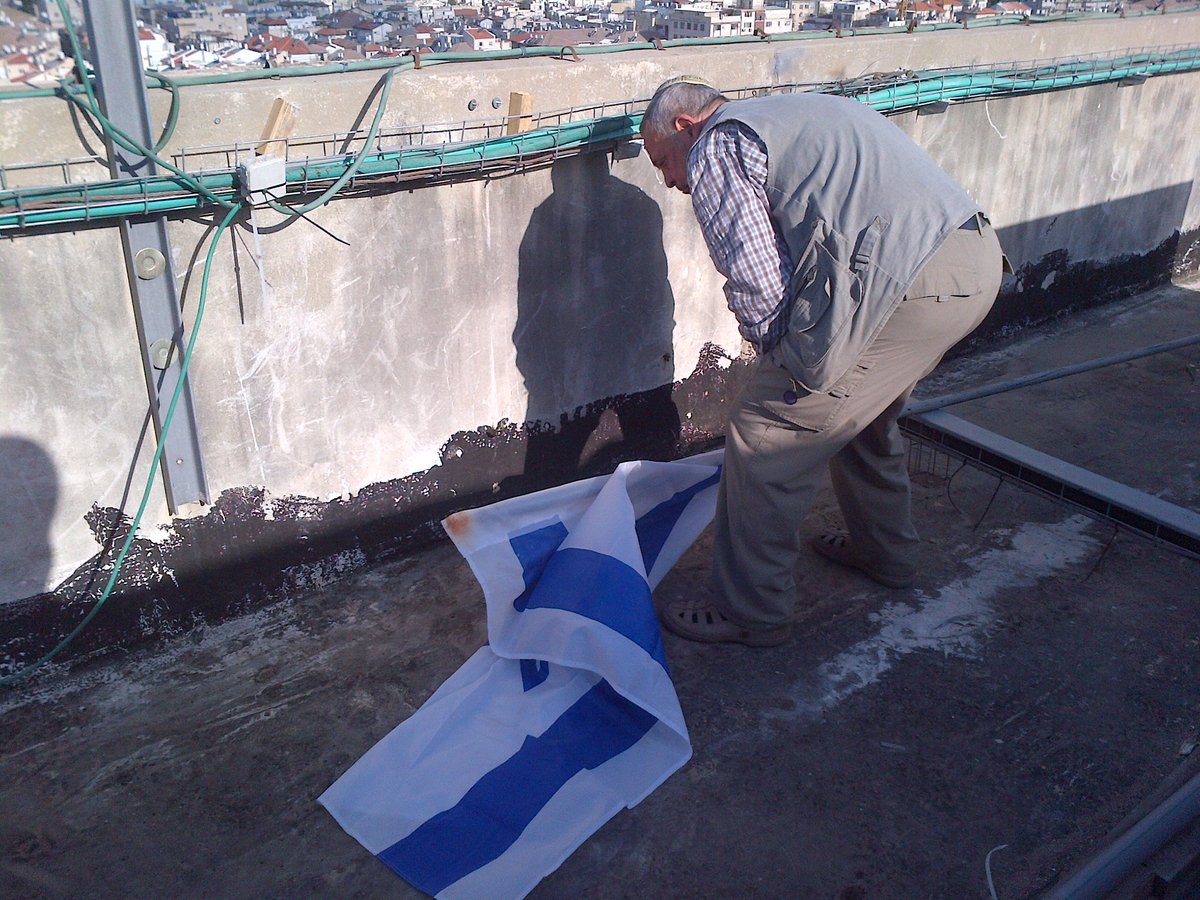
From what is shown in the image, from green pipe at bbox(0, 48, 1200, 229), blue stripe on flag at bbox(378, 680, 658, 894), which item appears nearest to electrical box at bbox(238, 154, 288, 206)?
green pipe at bbox(0, 48, 1200, 229)

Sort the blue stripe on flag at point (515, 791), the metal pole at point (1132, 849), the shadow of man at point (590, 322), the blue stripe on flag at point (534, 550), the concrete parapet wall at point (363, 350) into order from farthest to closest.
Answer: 1. the shadow of man at point (590, 322)
2. the blue stripe on flag at point (534, 550)
3. the concrete parapet wall at point (363, 350)
4. the blue stripe on flag at point (515, 791)
5. the metal pole at point (1132, 849)

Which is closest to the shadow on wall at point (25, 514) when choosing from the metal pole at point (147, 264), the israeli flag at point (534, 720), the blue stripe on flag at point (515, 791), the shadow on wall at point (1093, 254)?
the metal pole at point (147, 264)

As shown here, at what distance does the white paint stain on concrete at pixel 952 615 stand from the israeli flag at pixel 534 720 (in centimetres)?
45

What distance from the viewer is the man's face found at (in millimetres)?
2658

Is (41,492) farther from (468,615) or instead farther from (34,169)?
(468,615)

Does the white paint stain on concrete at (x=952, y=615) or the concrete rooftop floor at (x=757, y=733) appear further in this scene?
the white paint stain on concrete at (x=952, y=615)

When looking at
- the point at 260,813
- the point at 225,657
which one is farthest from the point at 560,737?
the point at 225,657

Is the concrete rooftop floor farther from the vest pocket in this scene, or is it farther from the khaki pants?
the vest pocket

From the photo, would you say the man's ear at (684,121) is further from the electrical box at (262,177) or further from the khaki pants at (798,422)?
the electrical box at (262,177)

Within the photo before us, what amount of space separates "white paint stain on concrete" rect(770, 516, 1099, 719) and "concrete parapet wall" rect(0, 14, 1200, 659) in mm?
1215

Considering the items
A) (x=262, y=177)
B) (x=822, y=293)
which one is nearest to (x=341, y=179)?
(x=262, y=177)

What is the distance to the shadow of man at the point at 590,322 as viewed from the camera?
3268 millimetres

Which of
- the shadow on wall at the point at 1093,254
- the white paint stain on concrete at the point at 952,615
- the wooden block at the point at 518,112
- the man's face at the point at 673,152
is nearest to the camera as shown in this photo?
the man's face at the point at 673,152

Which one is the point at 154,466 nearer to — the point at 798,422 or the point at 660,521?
the point at 660,521
